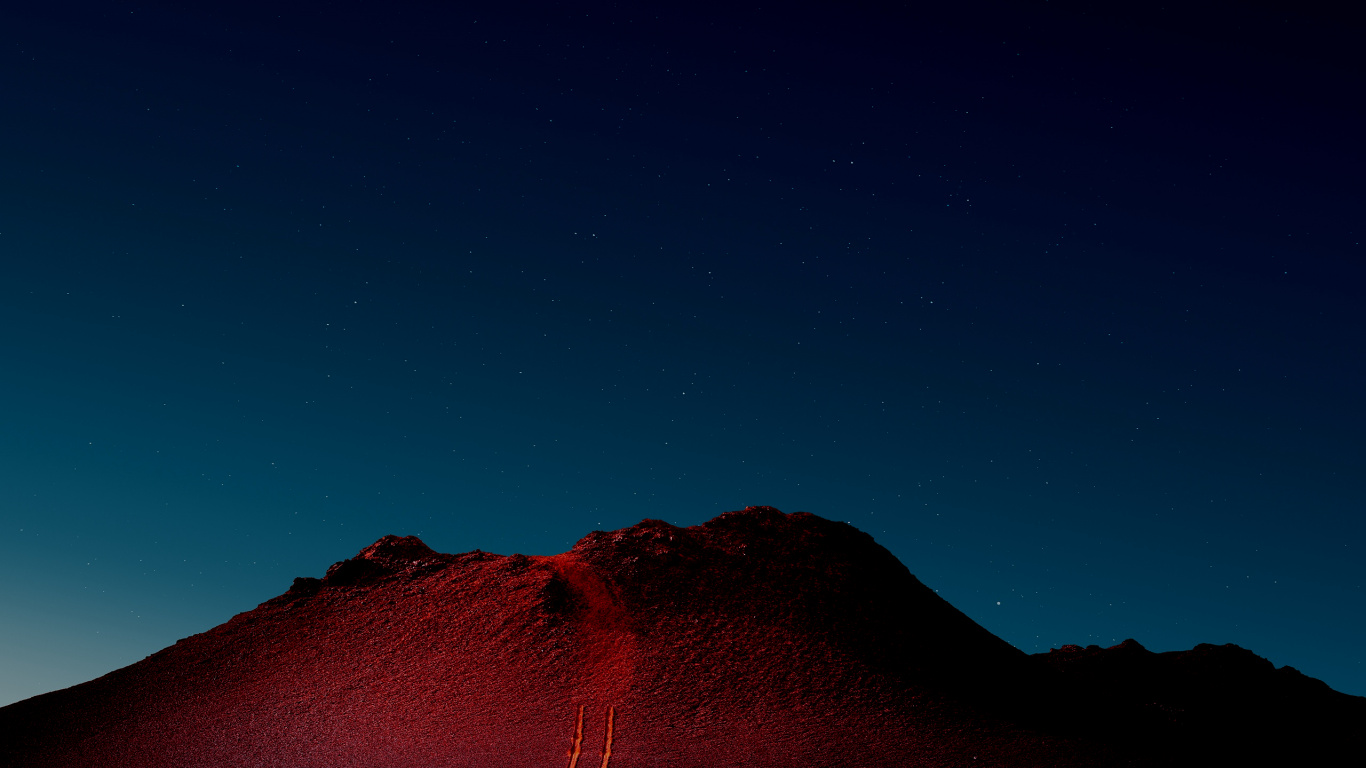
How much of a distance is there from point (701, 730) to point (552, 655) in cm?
636

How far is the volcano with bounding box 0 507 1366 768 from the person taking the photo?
2445cm

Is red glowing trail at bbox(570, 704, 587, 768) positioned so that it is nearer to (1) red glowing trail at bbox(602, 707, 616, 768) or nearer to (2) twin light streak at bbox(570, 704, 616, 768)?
(2) twin light streak at bbox(570, 704, 616, 768)

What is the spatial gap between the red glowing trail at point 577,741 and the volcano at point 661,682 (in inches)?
3.3

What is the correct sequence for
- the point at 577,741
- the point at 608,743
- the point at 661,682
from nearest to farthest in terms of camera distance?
the point at 608,743
the point at 577,741
the point at 661,682

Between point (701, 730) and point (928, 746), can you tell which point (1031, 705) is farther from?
point (701, 730)

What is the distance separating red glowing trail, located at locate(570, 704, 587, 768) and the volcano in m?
0.08

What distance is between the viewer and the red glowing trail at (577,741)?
901 inches

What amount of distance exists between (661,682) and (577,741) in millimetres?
3619

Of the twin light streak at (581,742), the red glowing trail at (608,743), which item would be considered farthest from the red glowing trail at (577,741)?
the red glowing trail at (608,743)

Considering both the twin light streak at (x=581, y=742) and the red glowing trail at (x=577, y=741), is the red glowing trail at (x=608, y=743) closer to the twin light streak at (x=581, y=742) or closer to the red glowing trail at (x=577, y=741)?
the twin light streak at (x=581, y=742)

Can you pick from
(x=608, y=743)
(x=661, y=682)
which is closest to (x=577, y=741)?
(x=608, y=743)

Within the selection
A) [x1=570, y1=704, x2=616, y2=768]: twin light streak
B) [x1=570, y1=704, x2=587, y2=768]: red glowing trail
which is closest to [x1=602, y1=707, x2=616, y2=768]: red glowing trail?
[x1=570, y1=704, x2=616, y2=768]: twin light streak

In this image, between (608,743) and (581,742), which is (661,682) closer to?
(608,743)

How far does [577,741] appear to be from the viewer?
2400cm
